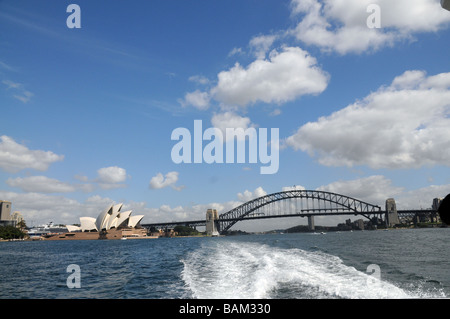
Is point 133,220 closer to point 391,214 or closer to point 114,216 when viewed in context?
point 114,216

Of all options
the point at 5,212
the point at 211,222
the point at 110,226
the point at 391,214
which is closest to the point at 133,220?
the point at 110,226

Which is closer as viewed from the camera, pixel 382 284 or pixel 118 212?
pixel 382 284

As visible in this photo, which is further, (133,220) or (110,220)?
(133,220)

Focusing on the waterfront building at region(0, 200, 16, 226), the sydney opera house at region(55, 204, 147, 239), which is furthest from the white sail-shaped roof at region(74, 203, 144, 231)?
the waterfront building at region(0, 200, 16, 226)

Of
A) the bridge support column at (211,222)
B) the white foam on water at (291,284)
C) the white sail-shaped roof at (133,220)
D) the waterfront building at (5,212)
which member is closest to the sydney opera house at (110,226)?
the white sail-shaped roof at (133,220)
